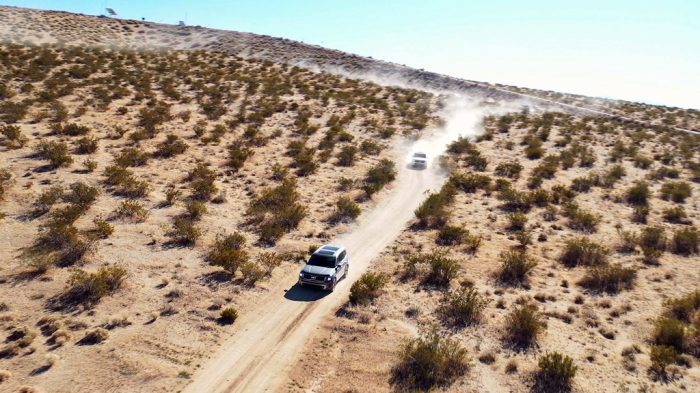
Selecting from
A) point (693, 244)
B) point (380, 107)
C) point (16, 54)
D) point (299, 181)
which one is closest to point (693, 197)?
point (693, 244)

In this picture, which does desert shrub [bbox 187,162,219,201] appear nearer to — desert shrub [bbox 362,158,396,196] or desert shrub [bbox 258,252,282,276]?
desert shrub [bbox 258,252,282,276]

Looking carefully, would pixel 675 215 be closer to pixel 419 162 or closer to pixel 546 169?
pixel 546 169

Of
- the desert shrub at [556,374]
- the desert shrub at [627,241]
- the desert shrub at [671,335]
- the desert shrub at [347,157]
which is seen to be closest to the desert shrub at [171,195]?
the desert shrub at [347,157]

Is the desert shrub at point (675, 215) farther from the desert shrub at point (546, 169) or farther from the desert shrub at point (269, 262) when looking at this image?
the desert shrub at point (269, 262)

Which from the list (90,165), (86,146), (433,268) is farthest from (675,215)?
(86,146)

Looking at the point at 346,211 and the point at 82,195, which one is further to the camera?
the point at 346,211

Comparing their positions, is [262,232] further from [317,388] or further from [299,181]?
[317,388]

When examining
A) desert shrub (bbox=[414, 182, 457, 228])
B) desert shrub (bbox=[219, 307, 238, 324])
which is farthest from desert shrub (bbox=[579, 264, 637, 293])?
desert shrub (bbox=[219, 307, 238, 324])
